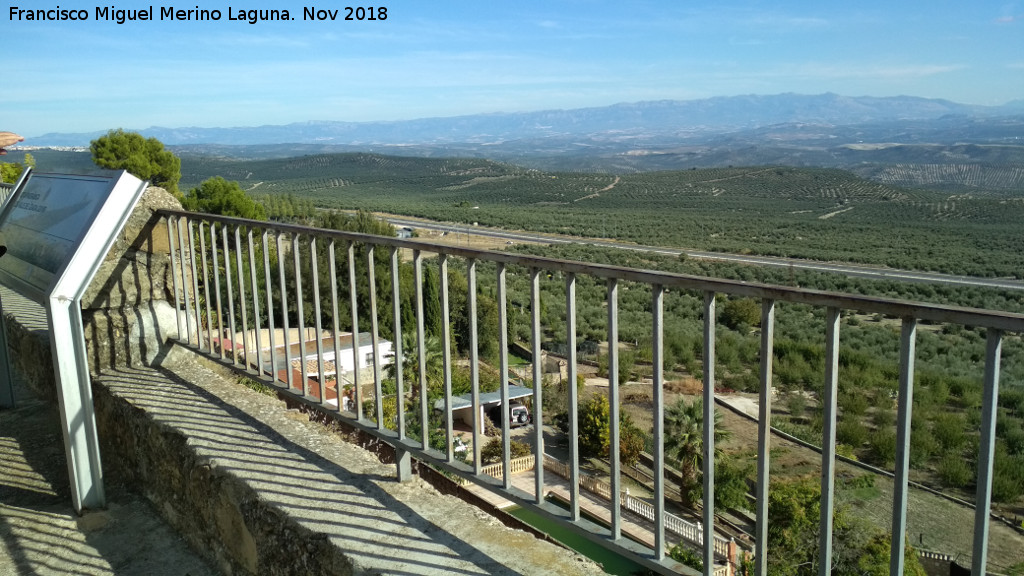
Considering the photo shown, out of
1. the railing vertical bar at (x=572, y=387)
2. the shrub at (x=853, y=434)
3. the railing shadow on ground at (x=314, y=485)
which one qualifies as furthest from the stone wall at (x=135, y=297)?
the shrub at (x=853, y=434)

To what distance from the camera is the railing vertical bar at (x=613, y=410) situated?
1986 mm

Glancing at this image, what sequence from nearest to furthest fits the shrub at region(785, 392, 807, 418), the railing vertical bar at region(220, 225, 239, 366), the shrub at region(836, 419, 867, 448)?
the railing vertical bar at region(220, 225, 239, 366)
the shrub at region(836, 419, 867, 448)
the shrub at region(785, 392, 807, 418)

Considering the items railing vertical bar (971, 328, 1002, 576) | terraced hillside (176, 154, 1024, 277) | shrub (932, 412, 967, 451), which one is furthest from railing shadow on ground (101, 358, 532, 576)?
terraced hillside (176, 154, 1024, 277)

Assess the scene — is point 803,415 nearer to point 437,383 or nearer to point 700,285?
point 437,383

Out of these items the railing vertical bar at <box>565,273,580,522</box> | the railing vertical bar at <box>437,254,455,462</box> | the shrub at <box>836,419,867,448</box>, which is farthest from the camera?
the shrub at <box>836,419,867,448</box>

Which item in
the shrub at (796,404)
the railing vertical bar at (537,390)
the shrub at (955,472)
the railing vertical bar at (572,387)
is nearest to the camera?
the railing vertical bar at (572,387)

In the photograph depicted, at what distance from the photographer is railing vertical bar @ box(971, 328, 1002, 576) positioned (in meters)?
1.39

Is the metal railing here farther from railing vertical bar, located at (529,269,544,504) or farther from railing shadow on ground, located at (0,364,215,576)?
railing shadow on ground, located at (0,364,215,576)

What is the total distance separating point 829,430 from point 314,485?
6.25 feet

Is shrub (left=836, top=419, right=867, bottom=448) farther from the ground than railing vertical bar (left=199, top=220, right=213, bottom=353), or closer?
closer

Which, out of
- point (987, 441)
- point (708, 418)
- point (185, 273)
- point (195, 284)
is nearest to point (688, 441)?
point (195, 284)

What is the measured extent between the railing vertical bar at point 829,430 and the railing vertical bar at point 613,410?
1.65ft

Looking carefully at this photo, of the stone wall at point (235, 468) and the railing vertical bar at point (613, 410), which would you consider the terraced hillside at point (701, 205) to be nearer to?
the stone wall at point (235, 468)

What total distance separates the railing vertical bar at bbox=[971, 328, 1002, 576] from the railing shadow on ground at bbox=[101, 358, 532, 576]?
1.23m
